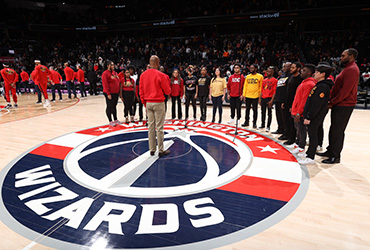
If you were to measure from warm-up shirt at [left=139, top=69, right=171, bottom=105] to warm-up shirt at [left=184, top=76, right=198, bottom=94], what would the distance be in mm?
3042

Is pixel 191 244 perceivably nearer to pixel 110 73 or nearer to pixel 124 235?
pixel 124 235

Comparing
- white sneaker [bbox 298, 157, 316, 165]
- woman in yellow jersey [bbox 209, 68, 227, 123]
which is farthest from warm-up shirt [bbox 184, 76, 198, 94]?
white sneaker [bbox 298, 157, 316, 165]

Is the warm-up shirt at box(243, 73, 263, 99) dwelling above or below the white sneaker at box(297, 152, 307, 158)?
above

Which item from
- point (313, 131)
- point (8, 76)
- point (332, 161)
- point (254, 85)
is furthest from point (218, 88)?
point (8, 76)

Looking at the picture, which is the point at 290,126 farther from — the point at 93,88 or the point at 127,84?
the point at 93,88

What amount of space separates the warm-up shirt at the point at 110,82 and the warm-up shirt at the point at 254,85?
146 inches

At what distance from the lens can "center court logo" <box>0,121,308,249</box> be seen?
7.10 ft

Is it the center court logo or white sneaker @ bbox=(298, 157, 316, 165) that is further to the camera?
white sneaker @ bbox=(298, 157, 316, 165)

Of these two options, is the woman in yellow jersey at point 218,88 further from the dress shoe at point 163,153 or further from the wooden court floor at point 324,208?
the wooden court floor at point 324,208

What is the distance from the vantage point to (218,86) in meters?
6.42

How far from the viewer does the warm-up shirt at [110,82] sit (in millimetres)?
5711

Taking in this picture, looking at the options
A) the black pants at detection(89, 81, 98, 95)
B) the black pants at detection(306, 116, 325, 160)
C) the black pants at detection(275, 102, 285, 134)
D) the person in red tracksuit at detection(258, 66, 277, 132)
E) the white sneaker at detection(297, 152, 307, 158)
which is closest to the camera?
the black pants at detection(306, 116, 325, 160)

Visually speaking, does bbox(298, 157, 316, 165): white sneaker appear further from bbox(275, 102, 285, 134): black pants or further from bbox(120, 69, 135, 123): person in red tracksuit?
bbox(120, 69, 135, 123): person in red tracksuit

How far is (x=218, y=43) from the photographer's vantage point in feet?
56.7
